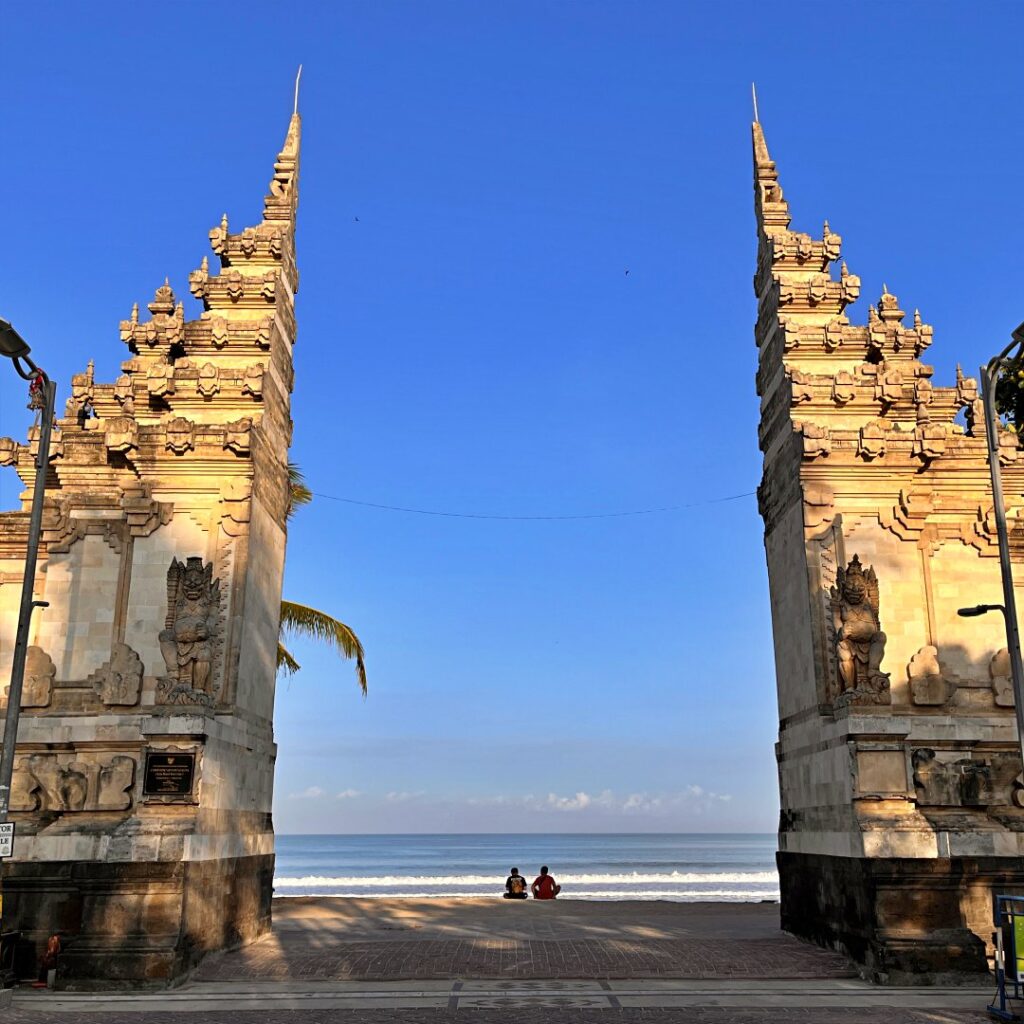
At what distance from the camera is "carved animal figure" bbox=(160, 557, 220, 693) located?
16953 millimetres

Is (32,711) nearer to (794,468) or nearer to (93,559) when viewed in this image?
(93,559)

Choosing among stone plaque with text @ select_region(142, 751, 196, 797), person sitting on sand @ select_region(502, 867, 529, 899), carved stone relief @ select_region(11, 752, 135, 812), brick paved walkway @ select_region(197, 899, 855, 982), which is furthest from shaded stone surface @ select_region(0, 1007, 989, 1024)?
person sitting on sand @ select_region(502, 867, 529, 899)

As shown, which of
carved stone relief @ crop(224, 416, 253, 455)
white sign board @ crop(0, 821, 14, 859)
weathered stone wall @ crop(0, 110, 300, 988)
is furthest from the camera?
carved stone relief @ crop(224, 416, 253, 455)

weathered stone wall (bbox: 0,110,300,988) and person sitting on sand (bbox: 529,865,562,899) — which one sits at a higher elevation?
weathered stone wall (bbox: 0,110,300,988)

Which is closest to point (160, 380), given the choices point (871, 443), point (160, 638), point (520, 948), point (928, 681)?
point (160, 638)

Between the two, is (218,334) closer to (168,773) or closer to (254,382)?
(254,382)

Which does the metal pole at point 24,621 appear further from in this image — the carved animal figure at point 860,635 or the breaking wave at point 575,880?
the breaking wave at point 575,880

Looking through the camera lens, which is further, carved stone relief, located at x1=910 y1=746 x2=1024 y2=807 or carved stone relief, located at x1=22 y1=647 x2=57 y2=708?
carved stone relief, located at x1=22 y1=647 x2=57 y2=708

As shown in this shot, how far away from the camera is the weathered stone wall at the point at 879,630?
52.1 ft

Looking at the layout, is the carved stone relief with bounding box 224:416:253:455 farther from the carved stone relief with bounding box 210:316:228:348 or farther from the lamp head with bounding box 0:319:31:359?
the lamp head with bounding box 0:319:31:359

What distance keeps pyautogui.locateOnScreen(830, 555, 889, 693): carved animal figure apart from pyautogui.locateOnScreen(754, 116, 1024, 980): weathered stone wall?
26 mm

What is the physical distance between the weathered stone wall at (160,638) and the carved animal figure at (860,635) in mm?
9595

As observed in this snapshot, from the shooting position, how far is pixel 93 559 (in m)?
18.9

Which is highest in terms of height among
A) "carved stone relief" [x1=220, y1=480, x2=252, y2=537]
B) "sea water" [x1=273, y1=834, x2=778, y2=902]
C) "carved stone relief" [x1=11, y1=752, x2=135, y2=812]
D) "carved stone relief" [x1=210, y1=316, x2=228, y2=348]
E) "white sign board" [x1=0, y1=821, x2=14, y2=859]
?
"carved stone relief" [x1=210, y1=316, x2=228, y2=348]
